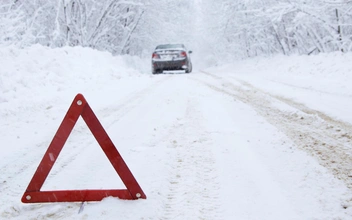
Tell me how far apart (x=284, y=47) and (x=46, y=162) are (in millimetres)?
17806

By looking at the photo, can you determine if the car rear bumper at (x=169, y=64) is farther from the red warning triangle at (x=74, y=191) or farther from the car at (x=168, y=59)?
the red warning triangle at (x=74, y=191)

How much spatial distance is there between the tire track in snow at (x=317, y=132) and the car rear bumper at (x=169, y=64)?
9.30 meters

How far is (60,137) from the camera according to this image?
2.03 meters

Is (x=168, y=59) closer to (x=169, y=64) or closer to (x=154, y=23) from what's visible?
(x=169, y=64)

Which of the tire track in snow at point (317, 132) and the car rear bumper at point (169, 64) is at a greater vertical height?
the car rear bumper at point (169, 64)

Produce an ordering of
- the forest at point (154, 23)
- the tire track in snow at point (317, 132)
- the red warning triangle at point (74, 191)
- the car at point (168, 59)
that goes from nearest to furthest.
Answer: the red warning triangle at point (74, 191), the tire track in snow at point (317, 132), the forest at point (154, 23), the car at point (168, 59)

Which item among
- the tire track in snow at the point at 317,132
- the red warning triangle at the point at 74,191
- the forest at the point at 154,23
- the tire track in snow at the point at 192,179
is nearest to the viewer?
the tire track in snow at the point at 192,179

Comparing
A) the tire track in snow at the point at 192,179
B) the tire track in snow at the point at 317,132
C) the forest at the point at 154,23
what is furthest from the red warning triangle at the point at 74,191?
the forest at the point at 154,23

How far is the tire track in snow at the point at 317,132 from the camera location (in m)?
2.54

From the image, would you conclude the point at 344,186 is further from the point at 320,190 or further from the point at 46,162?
the point at 46,162

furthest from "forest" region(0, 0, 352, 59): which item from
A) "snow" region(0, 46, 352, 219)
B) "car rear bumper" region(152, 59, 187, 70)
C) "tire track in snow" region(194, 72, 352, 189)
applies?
"tire track in snow" region(194, 72, 352, 189)

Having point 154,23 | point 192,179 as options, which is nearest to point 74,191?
point 192,179

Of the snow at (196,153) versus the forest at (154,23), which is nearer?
the snow at (196,153)

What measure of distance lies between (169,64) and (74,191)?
12922 mm
